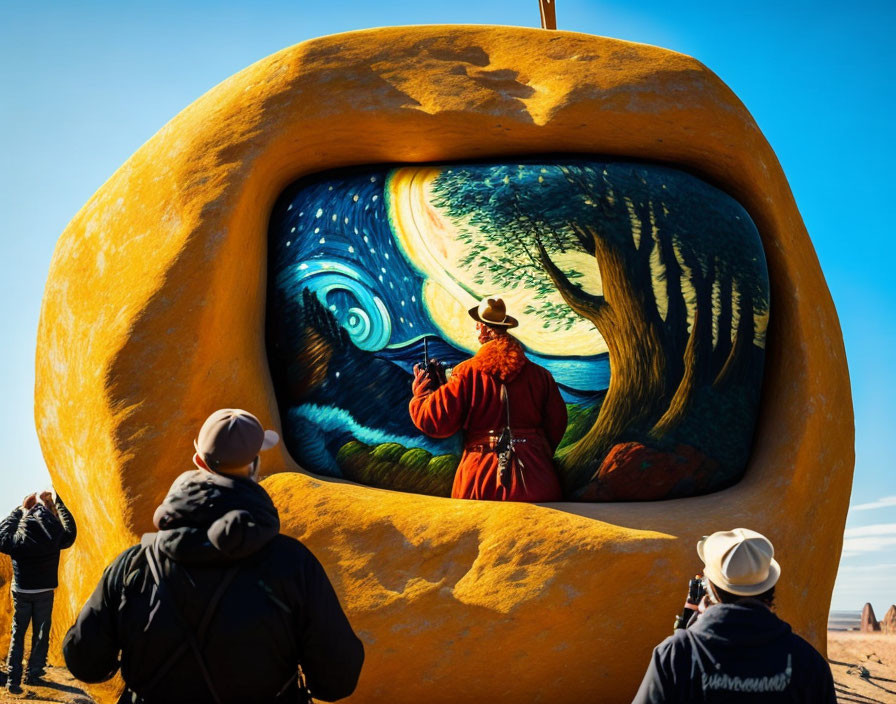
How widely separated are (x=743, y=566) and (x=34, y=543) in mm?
5606

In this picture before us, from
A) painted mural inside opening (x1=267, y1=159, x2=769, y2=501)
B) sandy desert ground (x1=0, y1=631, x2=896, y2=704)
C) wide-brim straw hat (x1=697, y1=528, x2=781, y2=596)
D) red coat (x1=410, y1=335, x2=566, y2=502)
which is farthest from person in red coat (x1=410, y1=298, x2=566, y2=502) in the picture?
sandy desert ground (x1=0, y1=631, x2=896, y2=704)

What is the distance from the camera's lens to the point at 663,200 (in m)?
5.65

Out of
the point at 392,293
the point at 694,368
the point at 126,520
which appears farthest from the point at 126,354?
the point at 694,368

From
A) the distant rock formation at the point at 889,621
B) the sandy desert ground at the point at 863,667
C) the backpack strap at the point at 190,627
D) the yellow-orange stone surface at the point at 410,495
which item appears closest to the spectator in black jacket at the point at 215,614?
the backpack strap at the point at 190,627

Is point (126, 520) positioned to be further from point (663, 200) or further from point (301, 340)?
point (663, 200)

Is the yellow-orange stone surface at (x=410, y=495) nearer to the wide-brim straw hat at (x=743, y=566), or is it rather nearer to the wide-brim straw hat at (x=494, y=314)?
the wide-brim straw hat at (x=494, y=314)

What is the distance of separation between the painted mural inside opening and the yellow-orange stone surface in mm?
212

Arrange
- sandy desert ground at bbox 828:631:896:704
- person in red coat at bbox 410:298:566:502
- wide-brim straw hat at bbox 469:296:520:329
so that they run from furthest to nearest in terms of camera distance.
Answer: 1. sandy desert ground at bbox 828:631:896:704
2. wide-brim straw hat at bbox 469:296:520:329
3. person in red coat at bbox 410:298:566:502

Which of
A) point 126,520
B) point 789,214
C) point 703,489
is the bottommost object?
point 126,520

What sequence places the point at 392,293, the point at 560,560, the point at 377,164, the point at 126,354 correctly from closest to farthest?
the point at 560,560 < the point at 126,354 < the point at 392,293 < the point at 377,164

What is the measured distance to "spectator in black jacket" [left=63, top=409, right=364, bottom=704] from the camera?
233cm

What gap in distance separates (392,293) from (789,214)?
2.63 meters

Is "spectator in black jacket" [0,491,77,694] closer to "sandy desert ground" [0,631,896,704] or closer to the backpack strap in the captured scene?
"sandy desert ground" [0,631,896,704]

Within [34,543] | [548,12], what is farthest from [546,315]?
[34,543]
